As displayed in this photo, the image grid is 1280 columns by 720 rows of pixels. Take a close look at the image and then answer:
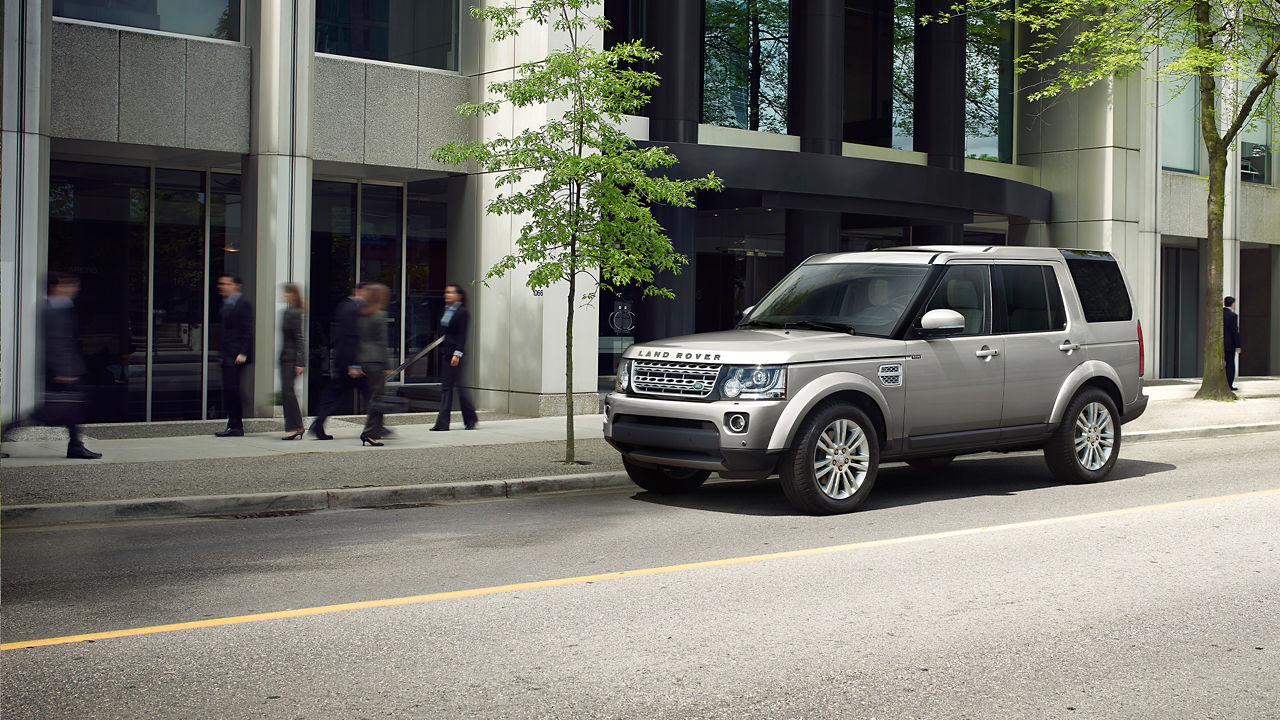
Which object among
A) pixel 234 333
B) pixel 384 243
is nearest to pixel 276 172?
pixel 384 243

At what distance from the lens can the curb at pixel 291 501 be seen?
9367 mm

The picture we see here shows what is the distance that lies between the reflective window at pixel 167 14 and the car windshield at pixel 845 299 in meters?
10.2

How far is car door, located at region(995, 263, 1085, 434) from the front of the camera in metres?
10.9

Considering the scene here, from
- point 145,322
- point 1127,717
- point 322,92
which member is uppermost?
point 322,92

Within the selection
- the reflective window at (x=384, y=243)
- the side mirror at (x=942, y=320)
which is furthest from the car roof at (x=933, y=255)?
the reflective window at (x=384, y=243)

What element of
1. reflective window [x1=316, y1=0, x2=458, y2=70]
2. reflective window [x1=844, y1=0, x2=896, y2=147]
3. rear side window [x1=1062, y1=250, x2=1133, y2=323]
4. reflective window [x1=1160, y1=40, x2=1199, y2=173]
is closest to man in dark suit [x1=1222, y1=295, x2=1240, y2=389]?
reflective window [x1=1160, y1=40, x2=1199, y2=173]

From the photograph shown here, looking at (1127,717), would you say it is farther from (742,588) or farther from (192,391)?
(192,391)

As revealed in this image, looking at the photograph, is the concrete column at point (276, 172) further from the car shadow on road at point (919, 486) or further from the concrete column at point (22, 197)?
the car shadow on road at point (919, 486)

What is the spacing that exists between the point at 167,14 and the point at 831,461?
39.7 ft

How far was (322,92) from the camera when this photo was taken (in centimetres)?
1794

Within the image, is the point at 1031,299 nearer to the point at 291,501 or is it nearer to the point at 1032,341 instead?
the point at 1032,341

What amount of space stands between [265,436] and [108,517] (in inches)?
219

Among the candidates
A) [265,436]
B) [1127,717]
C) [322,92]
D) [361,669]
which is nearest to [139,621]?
[361,669]

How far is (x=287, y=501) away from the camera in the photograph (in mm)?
10219
